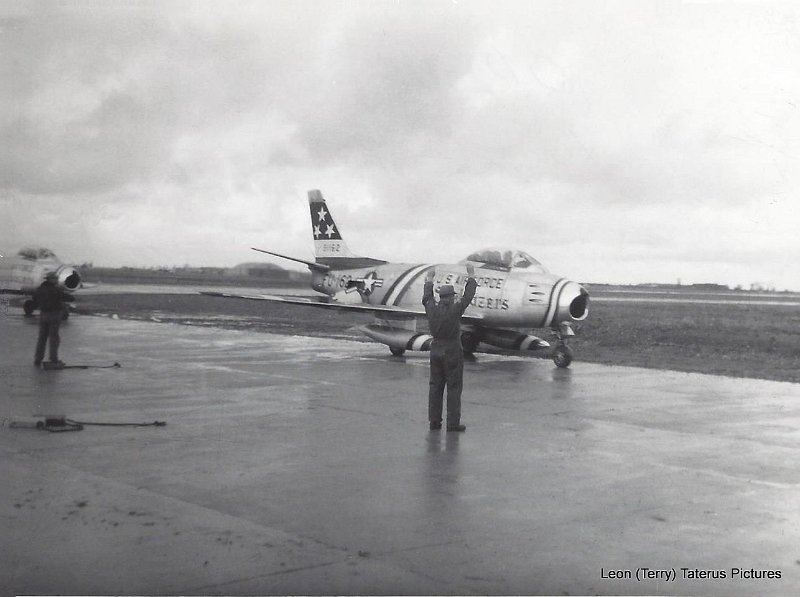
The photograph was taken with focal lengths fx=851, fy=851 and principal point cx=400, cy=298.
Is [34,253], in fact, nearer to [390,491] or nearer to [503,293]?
[503,293]

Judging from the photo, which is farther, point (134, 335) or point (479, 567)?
point (134, 335)

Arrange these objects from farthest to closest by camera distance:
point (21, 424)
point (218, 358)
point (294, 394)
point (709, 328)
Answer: point (709, 328) < point (218, 358) < point (294, 394) < point (21, 424)

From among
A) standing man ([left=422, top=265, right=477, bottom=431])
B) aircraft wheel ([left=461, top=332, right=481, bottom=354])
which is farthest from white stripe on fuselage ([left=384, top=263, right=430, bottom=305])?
standing man ([left=422, top=265, right=477, bottom=431])

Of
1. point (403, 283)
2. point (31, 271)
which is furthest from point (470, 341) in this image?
point (31, 271)

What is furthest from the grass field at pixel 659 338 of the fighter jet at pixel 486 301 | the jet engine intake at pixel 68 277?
the jet engine intake at pixel 68 277

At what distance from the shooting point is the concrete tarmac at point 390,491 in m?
4.99

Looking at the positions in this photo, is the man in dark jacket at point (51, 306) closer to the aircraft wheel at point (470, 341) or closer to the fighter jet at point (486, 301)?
the fighter jet at point (486, 301)

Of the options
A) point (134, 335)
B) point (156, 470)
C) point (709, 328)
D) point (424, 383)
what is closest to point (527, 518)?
point (156, 470)

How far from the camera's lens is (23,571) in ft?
16.0

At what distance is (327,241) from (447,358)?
15041 mm

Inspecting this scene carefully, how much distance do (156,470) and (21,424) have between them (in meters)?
2.85

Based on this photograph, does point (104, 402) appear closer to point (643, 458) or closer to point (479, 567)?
point (643, 458)

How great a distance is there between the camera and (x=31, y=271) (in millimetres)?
30938

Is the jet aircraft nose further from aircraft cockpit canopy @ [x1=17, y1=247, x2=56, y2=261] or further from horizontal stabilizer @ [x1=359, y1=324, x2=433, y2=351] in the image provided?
aircraft cockpit canopy @ [x1=17, y1=247, x2=56, y2=261]
